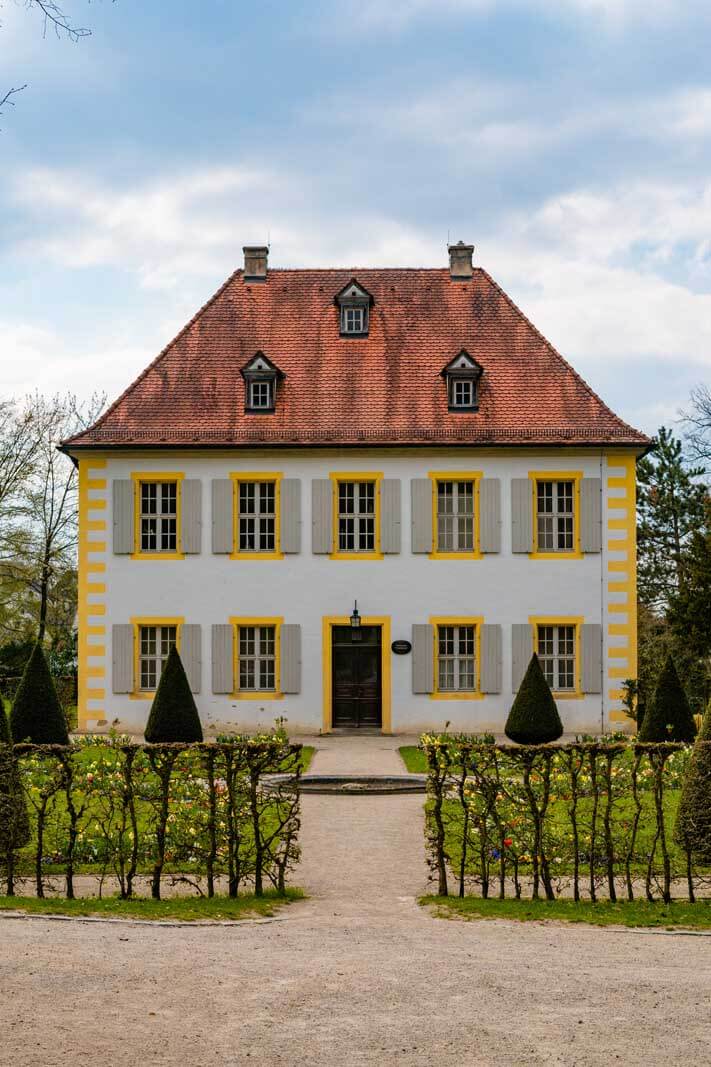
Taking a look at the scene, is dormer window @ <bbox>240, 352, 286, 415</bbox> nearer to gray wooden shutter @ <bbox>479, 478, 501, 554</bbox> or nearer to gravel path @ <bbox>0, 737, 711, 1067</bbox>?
gray wooden shutter @ <bbox>479, 478, 501, 554</bbox>

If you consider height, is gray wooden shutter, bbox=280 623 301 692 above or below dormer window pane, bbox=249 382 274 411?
below

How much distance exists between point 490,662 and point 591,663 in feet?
7.22

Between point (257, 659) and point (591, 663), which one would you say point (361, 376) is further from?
point (591, 663)

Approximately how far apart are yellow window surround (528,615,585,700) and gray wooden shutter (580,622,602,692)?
3.9 inches

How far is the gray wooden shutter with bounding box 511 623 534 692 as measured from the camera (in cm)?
2547

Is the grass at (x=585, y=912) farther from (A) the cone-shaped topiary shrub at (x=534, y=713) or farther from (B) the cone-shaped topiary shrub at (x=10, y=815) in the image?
(A) the cone-shaped topiary shrub at (x=534, y=713)

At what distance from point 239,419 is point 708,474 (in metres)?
22.6

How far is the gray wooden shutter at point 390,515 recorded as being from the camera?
2566 centimetres

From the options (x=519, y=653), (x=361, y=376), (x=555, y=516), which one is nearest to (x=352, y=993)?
(x=519, y=653)

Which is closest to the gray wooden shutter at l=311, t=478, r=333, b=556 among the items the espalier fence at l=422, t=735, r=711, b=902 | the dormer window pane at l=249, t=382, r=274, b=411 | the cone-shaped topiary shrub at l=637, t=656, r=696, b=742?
the dormer window pane at l=249, t=382, r=274, b=411

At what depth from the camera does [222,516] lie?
1013 inches

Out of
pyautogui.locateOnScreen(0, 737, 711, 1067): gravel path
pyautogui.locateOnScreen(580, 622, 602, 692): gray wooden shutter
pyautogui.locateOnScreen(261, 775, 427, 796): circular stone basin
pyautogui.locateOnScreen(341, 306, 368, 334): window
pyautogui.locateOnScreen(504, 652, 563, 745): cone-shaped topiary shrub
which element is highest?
pyautogui.locateOnScreen(341, 306, 368, 334): window

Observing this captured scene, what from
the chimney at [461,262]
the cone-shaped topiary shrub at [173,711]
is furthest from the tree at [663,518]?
the cone-shaped topiary shrub at [173,711]

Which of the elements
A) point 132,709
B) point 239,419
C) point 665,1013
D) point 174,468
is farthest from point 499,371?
point 665,1013
